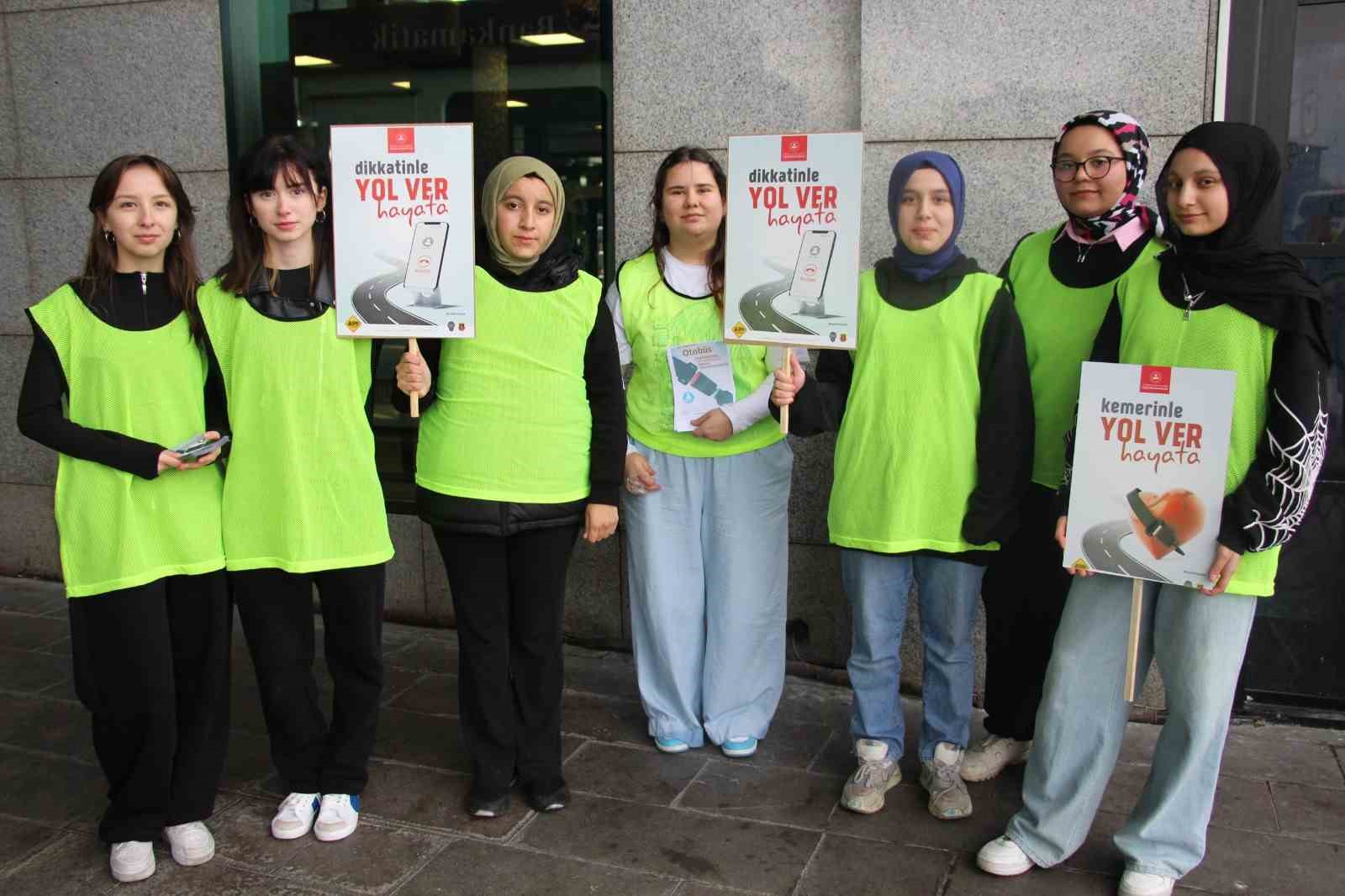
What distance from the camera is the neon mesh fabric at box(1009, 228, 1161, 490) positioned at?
3387mm

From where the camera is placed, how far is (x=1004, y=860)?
3.21 meters

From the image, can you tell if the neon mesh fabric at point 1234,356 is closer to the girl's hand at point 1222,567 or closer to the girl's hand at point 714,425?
the girl's hand at point 1222,567

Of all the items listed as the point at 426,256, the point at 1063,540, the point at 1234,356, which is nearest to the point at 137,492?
the point at 426,256

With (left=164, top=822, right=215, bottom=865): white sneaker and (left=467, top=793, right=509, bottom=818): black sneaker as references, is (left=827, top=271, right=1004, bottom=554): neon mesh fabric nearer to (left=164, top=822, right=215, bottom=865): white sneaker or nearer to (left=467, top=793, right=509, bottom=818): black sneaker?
(left=467, top=793, right=509, bottom=818): black sneaker

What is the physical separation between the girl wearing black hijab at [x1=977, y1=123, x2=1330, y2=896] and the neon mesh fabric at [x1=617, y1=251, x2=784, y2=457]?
3.67 feet

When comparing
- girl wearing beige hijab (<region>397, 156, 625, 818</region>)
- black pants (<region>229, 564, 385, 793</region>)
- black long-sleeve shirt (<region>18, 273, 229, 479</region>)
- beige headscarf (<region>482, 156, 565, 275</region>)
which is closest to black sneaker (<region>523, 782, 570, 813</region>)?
girl wearing beige hijab (<region>397, 156, 625, 818</region>)

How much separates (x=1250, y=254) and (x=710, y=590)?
2.00 m

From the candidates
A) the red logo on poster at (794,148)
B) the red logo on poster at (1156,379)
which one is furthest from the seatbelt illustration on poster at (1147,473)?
the red logo on poster at (794,148)

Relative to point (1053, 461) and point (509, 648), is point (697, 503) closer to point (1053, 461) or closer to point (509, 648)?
point (509, 648)

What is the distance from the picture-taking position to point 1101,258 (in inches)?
134

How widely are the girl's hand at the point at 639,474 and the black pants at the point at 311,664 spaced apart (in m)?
0.87

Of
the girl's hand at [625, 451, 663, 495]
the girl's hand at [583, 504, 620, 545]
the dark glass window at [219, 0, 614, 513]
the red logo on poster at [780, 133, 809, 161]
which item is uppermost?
the dark glass window at [219, 0, 614, 513]

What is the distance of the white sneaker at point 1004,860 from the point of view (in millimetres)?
3199

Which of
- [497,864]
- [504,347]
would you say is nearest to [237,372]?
[504,347]
